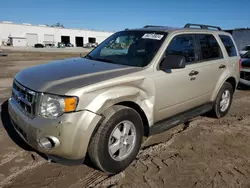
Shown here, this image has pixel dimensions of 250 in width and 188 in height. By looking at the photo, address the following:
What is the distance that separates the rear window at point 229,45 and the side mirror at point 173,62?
7.11ft

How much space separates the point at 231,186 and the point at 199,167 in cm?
48

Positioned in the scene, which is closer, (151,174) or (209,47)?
(151,174)

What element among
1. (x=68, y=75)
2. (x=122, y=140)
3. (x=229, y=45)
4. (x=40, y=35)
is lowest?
(x=122, y=140)

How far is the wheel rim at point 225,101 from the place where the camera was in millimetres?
5045

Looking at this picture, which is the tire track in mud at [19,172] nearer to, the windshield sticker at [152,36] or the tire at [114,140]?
the tire at [114,140]

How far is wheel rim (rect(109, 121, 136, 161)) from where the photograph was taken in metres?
2.91

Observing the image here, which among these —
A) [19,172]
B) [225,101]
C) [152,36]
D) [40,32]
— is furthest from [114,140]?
[40,32]

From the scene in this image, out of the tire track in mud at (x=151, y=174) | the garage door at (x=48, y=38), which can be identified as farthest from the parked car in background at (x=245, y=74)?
the garage door at (x=48, y=38)

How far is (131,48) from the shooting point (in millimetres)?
3887

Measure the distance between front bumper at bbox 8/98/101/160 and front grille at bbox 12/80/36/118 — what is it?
109 mm

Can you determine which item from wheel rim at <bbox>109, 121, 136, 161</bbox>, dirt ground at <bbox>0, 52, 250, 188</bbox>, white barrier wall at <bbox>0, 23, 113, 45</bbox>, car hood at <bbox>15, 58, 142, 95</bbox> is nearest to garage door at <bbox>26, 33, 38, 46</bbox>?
white barrier wall at <bbox>0, 23, 113, 45</bbox>

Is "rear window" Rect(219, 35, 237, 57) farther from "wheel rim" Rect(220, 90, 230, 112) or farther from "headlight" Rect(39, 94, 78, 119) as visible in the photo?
"headlight" Rect(39, 94, 78, 119)

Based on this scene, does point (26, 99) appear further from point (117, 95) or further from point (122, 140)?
point (122, 140)

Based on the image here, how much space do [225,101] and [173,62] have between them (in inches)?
101
